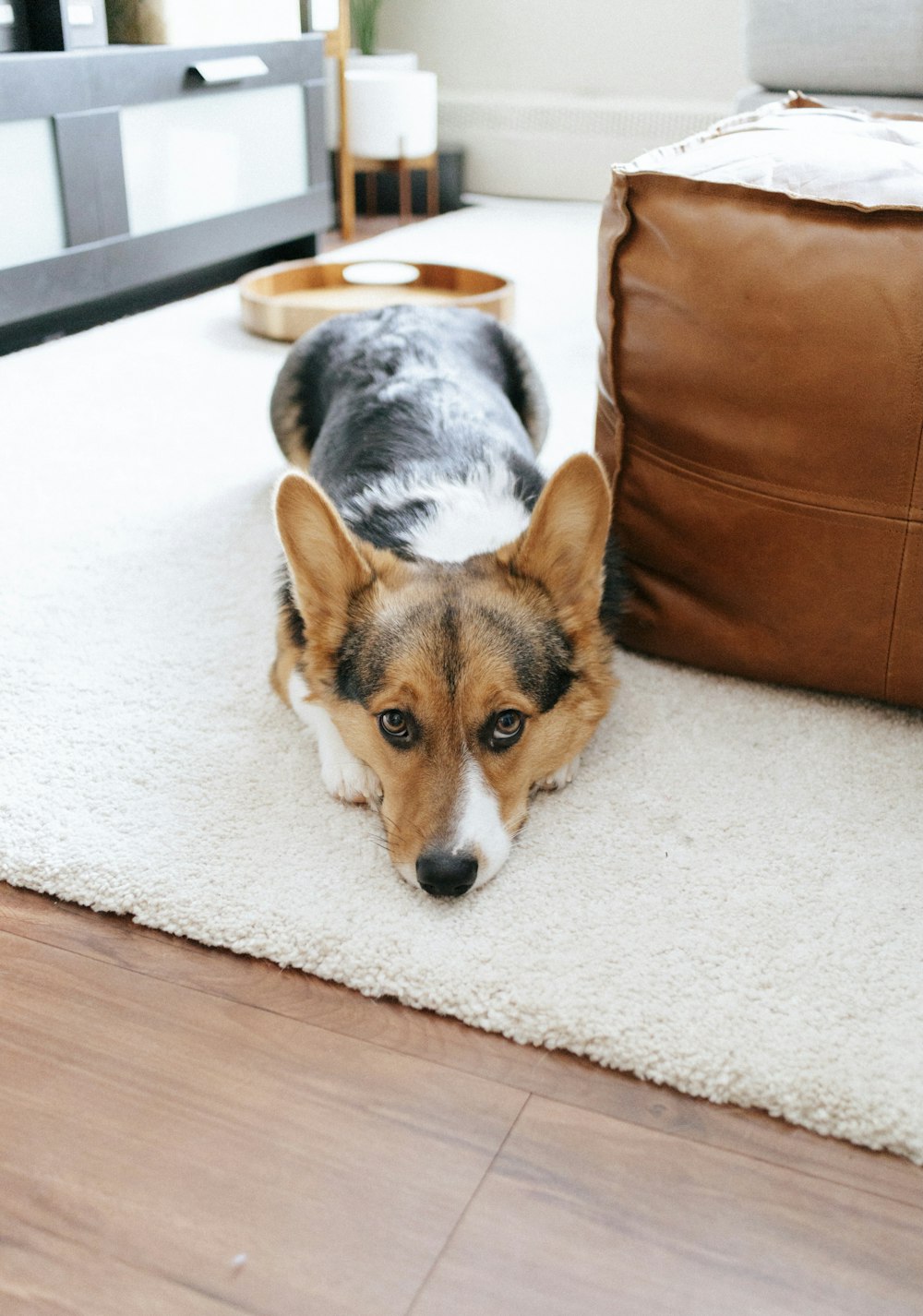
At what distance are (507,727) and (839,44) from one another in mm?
3469

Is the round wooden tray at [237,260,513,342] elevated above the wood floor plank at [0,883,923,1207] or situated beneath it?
elevated above

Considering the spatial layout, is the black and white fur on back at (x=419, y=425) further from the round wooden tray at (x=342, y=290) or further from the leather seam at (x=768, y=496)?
the round wooden tray at (x=342, y=290)

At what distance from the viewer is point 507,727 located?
169cm

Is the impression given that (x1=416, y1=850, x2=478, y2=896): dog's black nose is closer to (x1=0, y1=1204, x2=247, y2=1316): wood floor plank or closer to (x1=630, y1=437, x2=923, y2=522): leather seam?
(x1=0, y1=1204, x2=247, y2=1316): wood floor plank

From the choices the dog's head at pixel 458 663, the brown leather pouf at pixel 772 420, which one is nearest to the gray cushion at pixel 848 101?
the brown leather pouf at pixel 772 420

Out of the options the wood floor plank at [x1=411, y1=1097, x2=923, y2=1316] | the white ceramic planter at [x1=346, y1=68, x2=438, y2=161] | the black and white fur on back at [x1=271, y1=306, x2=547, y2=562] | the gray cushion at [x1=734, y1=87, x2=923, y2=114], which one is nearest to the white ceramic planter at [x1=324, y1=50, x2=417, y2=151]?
the white ceramic planter at [x1=346, y1=68, x2=438, y2=161]

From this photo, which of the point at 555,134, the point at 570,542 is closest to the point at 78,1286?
the point at 570,542

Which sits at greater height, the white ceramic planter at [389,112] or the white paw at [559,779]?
the white ceramic planter at [389,112]

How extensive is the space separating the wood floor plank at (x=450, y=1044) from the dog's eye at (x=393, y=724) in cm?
37

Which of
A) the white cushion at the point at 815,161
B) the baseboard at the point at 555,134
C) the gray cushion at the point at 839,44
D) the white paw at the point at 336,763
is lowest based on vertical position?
the white paw at the point at 336,763

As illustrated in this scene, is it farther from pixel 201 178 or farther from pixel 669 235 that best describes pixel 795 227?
pixel 201 178

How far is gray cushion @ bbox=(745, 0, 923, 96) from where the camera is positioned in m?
3.90

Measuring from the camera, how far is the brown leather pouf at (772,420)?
1.80 meters

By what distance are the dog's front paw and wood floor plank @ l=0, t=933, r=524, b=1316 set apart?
17.5 inches
